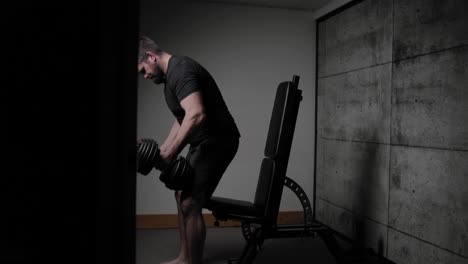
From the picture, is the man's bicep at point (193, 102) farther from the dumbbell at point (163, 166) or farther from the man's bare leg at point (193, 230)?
the man's bare leg at point (193, 230)

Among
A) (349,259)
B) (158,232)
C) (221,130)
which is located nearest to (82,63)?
(221,130)

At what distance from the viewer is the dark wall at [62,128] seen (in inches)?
19.2

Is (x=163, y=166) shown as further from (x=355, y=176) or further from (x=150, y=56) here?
(x=355, y=176)

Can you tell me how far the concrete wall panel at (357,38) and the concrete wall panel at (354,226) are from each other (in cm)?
126

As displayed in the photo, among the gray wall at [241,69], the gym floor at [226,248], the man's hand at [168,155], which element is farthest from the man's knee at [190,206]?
the gray wall at [241,69]

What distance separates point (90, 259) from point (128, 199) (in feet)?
0.33

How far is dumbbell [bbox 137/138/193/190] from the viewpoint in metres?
1.87

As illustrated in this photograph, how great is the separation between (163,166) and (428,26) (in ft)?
6.01

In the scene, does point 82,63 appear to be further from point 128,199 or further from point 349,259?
point 349,259

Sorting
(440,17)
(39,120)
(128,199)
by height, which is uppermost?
(440,17)

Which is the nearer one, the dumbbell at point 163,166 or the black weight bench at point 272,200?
the dumbbell at point 163,166

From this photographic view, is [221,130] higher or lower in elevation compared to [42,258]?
higher

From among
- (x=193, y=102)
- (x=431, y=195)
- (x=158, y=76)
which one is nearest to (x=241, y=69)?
(x=158, y=76)

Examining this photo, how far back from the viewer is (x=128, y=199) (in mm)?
588
